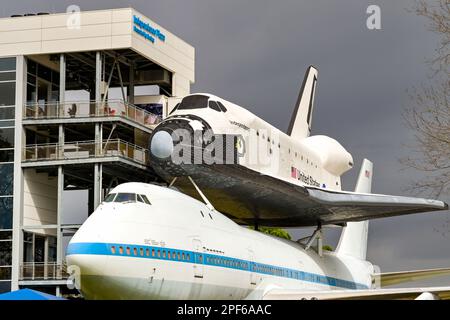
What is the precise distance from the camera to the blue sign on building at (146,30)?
180 ft

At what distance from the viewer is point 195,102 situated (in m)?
39.6

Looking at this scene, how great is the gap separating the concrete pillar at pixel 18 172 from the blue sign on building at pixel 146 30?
821 centimetres

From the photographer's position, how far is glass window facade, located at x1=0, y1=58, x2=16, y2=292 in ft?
182

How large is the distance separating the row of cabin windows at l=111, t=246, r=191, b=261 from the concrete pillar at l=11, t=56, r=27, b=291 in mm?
29362

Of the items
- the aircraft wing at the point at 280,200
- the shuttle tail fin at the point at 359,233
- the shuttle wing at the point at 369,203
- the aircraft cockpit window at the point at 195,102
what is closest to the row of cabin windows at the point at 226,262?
the aircraft wing at the point at 280,200

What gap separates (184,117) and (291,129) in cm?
1842

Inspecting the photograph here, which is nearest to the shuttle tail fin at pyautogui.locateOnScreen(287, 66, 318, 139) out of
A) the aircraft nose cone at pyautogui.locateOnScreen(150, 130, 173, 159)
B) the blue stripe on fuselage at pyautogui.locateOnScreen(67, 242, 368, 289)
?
the blue stripe on fuselage at pyautogui.locateOnScreen(67, 242, 368, 289)

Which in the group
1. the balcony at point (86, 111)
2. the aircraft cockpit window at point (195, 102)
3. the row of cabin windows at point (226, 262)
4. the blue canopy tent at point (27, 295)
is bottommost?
the blue canopy tent at point (27, 295)

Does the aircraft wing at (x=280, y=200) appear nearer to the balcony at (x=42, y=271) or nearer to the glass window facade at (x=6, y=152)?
the balcony at (x=42, y=271)

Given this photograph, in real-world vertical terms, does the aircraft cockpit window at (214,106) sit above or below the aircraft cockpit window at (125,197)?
above

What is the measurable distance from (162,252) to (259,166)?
1538cm

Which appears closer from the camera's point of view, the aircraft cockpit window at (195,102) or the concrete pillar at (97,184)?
the aircraft cockpit window at (195,102)

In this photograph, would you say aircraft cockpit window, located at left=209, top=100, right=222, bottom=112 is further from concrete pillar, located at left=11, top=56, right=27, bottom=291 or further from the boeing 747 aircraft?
concrete pillar, located at left=11, top=56, right=27, bottom=291

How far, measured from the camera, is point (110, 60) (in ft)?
192
